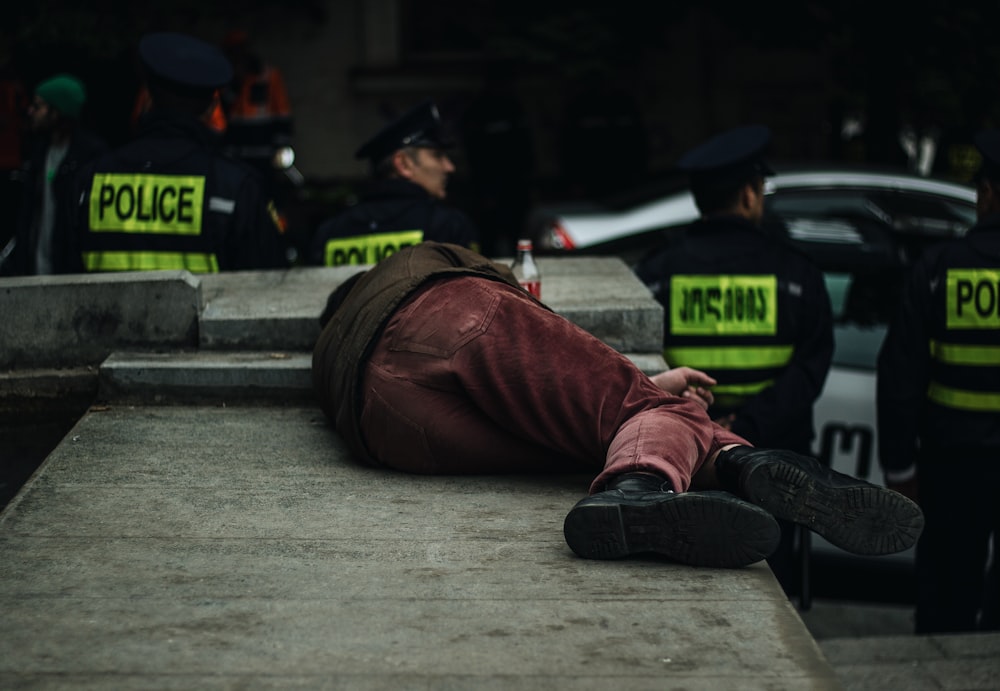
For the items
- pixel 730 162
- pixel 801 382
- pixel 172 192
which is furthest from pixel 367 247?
pixel 801 382

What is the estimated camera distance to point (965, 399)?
473 centimetres

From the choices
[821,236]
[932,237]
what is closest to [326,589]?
[821,236]

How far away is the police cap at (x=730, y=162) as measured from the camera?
188 inches

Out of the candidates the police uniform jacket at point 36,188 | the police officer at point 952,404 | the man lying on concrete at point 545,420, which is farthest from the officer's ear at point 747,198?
the police uniform jacket at point 36,188

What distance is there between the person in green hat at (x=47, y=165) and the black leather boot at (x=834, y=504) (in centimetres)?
355

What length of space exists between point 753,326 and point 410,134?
5.09 feet

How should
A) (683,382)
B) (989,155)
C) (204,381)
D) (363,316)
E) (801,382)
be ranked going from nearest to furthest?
(363,316), (683,382), (204,381), (801,382), (989,155)

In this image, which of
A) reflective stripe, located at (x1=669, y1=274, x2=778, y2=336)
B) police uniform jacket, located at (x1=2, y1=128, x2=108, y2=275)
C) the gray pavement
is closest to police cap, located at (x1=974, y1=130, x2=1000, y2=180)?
reflective stripe, located at (x1=669, y1=274, x2=778, y2=336)

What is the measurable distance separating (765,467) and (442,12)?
39.0ft

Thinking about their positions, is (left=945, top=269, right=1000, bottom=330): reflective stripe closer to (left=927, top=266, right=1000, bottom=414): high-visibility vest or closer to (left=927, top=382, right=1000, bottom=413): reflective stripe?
(left=927, top=266, right=1000, bottom=414): high-visibility vest

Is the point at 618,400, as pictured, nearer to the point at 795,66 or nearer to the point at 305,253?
the point at 305,253

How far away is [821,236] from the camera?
6547 mm

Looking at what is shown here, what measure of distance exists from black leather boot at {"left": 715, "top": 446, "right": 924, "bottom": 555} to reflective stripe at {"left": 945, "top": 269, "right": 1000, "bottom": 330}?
174 centimetres

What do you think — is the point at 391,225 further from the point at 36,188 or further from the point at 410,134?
the point at 36,188
